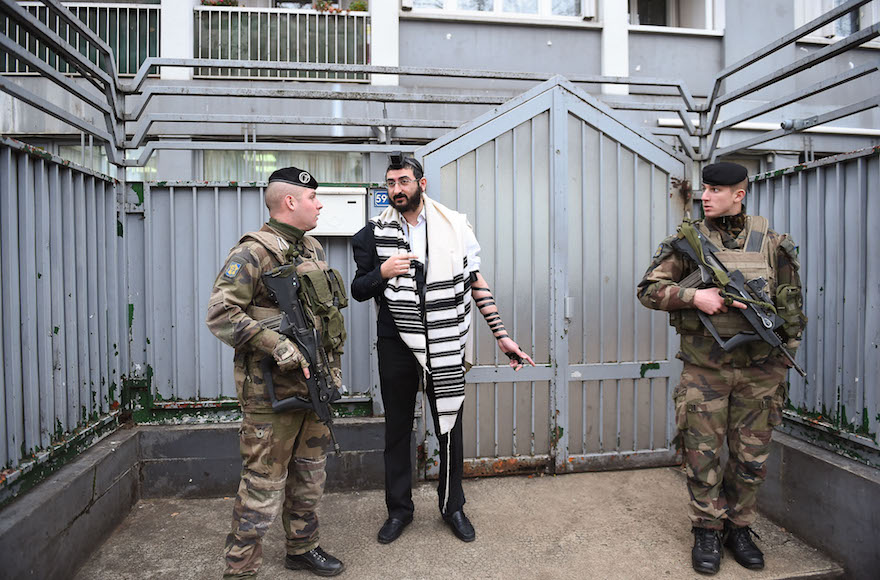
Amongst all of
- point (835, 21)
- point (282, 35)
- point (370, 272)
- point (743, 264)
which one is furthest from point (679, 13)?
point (370, 272)

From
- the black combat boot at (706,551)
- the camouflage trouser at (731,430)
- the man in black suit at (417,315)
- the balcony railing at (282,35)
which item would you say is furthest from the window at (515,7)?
the black combat boot at (706,551)

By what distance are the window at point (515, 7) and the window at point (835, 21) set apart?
10.1 feet

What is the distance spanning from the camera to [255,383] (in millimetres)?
2533

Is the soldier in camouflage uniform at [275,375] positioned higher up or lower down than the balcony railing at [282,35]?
lower down

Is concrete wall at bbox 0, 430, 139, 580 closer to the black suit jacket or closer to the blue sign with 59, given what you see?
the black suit jacket

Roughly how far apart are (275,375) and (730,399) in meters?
2.36

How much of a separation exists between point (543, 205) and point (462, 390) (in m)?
1.62

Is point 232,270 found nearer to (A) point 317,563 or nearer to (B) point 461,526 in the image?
Answer: (A) point 317,563

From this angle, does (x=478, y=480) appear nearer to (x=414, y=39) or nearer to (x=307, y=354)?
(x=307, y=354)

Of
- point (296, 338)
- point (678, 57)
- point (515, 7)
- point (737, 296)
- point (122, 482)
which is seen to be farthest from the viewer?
point (678, 57)

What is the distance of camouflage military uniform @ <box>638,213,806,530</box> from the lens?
283 cm

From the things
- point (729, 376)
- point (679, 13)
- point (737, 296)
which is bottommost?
point (729, 376)

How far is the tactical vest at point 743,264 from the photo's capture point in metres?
2.77

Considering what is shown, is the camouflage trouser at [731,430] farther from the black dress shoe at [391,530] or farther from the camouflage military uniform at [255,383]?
the camouflage military uniform at [255,383]
